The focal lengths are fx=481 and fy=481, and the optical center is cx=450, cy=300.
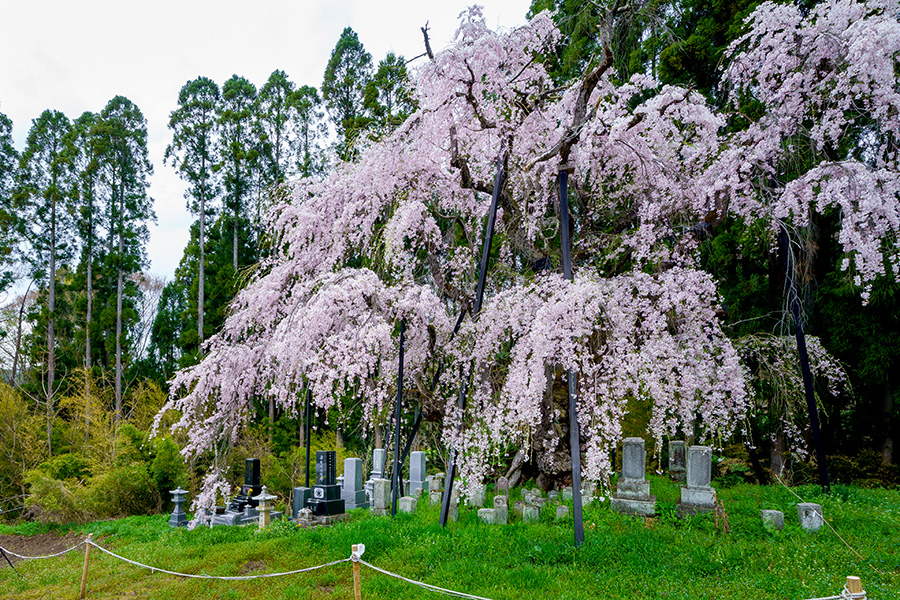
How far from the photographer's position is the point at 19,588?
6.68 m

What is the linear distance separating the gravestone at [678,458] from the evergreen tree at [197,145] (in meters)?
17.2

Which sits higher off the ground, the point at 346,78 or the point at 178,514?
the point at 346,78

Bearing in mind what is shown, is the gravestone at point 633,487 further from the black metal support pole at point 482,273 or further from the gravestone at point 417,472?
the gravestone at point 417,472

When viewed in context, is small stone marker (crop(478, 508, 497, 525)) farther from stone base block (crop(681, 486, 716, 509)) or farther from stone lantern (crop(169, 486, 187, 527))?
stone lantern (crop(169, 486, 187, 527))

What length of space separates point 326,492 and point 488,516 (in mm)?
3592

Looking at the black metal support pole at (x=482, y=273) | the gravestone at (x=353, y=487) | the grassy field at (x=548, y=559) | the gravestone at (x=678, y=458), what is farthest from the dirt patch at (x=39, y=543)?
the gravestone at (x=678, y=458)

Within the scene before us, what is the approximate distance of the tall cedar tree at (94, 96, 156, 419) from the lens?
67.4 ft

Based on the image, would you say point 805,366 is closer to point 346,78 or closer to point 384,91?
point 384,91

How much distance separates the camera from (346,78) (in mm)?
18969

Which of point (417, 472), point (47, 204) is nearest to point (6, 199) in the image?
point (47, 204)

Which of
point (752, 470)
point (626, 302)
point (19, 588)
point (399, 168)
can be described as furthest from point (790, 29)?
point (19, 588)

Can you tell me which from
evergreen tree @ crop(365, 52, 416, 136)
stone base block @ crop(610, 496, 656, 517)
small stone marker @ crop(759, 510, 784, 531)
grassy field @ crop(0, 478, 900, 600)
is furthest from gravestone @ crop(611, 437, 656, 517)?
evergreen tree @ crop(365, 52, 416, 136)

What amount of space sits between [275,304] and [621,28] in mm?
8822

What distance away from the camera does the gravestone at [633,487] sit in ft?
21.5
